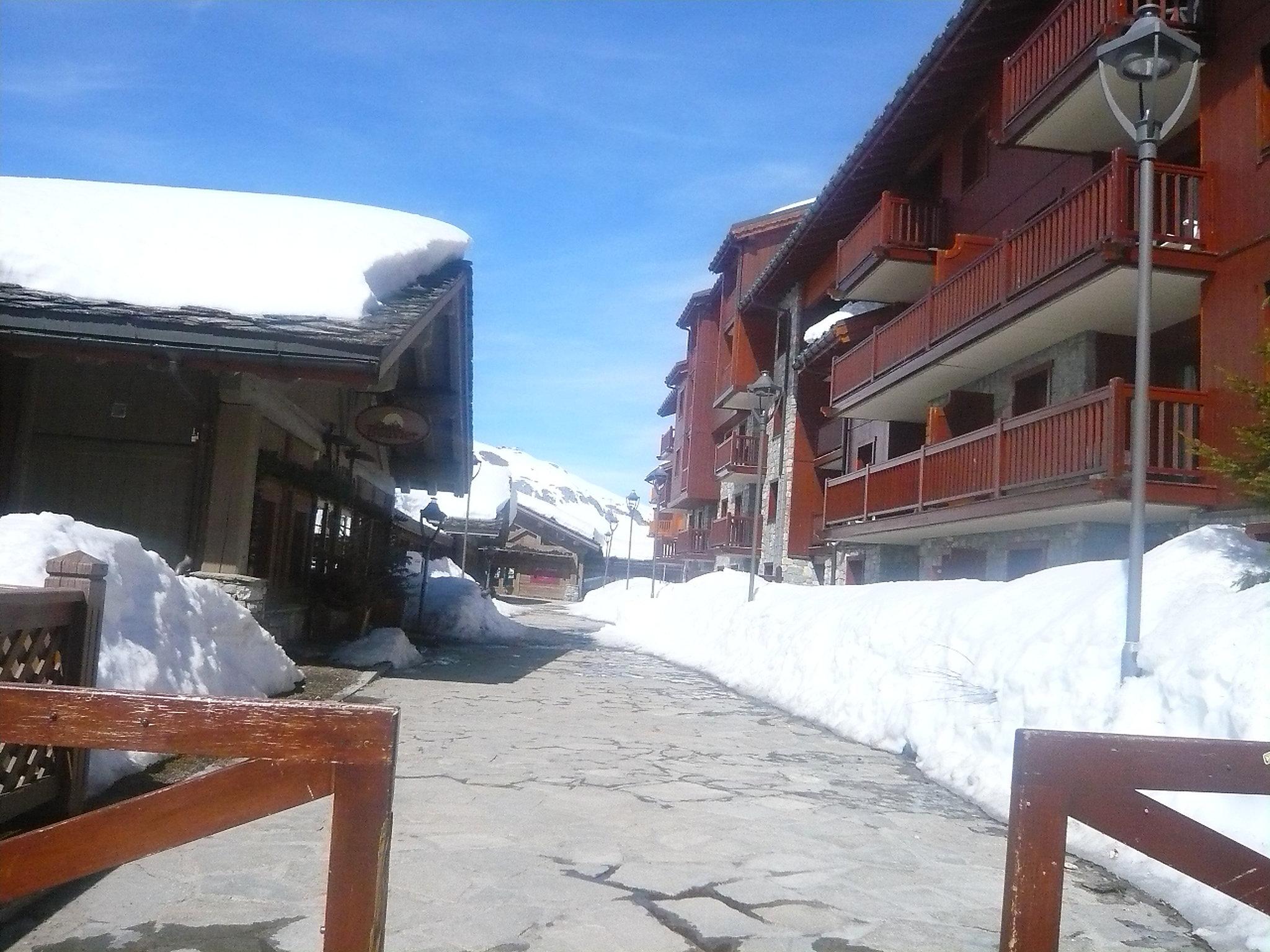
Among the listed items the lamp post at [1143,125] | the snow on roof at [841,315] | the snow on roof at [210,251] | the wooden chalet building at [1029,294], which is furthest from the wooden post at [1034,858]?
the snow on roof at [841,315]

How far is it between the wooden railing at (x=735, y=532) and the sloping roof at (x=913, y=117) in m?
7.80

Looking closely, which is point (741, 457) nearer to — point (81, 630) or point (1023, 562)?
point (1023, 562)

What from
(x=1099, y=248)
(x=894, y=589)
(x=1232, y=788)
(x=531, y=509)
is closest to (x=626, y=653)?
(x=894, y=589)

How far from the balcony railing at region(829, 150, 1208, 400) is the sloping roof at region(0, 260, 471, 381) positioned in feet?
26.6

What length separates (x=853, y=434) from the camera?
25281 mm

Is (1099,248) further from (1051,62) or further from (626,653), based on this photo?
(626,653)

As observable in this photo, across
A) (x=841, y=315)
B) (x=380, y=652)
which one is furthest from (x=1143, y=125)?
(x=841, y=315)

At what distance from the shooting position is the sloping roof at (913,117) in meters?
16.8

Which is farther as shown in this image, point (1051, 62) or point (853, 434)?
point (853, 434)

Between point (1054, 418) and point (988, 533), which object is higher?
point (1054, 418)

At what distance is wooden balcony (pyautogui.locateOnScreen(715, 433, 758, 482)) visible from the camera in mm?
31219

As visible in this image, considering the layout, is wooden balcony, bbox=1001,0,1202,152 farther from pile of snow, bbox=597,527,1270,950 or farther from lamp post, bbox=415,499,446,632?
lamp post, bbox=415,499,446,632

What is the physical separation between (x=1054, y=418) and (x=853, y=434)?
1250cm

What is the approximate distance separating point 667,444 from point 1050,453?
125ft
